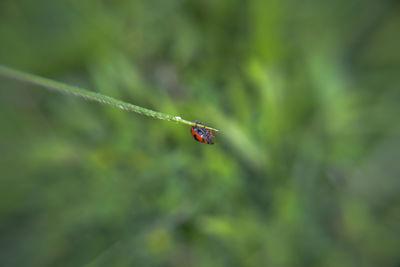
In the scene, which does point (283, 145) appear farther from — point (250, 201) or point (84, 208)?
point (84, 208)

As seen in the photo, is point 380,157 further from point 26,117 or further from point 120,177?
point 26,117

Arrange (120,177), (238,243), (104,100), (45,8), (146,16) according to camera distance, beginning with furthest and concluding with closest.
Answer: (45,8) < (146,16) < (120,177) < (238,243) < (104,100)

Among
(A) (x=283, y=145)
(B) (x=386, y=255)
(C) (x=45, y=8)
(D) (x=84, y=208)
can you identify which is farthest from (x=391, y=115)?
(C) (x=45, y=8)

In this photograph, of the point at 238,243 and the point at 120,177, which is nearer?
the point at 238,243

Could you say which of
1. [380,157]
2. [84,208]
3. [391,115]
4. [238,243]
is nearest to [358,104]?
[391,115]

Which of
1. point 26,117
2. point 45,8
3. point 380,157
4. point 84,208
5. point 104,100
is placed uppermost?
point 45,8

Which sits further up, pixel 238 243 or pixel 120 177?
pixel 120 177

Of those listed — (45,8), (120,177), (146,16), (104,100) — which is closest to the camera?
(104,100)
